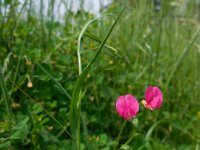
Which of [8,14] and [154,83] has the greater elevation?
[8,14]

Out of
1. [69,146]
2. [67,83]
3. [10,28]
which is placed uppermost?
[10,28]

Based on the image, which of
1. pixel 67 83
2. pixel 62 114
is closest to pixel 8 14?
pixel 67 83

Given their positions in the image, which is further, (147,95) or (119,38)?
(119,38)

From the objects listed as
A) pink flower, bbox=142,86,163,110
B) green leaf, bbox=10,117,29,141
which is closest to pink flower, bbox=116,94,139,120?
pink flower, bbox=142,86,163,110

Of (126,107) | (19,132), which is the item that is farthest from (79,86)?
(19,132)

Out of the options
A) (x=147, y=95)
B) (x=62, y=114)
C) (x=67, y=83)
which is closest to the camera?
(x=147, y=95)

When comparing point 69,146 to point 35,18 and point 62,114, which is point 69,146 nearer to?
point 62,114

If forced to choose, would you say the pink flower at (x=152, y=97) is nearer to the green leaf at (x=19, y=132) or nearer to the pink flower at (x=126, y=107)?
the pink flower at (x=126, y=107)
